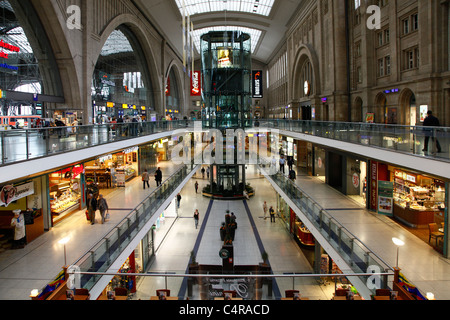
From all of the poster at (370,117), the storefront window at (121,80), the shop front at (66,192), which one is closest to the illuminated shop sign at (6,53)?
the shop front at (66,192)

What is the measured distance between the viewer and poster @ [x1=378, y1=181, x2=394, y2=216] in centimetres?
1255

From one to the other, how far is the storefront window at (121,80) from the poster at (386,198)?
1668cm

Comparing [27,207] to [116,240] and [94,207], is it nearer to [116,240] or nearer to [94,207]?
[94,207]

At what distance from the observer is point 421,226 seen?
480 inches

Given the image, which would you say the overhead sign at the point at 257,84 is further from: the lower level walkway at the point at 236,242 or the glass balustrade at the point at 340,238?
the glass balustrade at the point at 340,238

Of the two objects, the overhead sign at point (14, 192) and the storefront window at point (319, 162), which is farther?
the storefront window at point (319, 162)

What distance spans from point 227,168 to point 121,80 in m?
13.4

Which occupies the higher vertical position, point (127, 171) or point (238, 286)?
point (127, 171)

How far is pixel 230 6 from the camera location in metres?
41.4

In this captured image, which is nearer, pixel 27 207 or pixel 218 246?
pixel 27 207

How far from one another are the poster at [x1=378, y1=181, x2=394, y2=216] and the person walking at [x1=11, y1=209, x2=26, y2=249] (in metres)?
12.7

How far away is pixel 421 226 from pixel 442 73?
5.92m

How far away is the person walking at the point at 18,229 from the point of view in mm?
Result: 9914

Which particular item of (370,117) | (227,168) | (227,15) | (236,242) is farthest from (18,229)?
(227,15)
